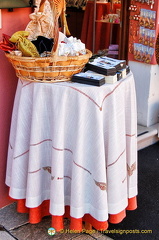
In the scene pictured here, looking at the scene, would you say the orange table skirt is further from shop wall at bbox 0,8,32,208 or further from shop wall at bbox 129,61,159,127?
shop wall at bbox 129,61,159,127

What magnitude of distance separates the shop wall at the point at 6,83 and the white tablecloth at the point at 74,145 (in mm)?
194

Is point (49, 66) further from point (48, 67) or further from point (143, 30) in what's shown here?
point (143, 30)

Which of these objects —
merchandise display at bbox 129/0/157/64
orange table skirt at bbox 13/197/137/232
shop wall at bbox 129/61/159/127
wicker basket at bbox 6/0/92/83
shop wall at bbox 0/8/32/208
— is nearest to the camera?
wicker basket at bbox 6/0/92/83

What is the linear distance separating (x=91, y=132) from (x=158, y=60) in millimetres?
1954

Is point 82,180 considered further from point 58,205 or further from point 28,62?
point 28,62

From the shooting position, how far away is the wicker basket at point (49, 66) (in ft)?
6.70

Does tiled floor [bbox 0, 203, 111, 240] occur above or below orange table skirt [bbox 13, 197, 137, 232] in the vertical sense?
below

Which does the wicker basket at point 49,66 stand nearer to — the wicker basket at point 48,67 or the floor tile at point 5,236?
the wicker basket at point 48,67

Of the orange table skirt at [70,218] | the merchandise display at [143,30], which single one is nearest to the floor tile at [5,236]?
the orange table skirt at [70,218]

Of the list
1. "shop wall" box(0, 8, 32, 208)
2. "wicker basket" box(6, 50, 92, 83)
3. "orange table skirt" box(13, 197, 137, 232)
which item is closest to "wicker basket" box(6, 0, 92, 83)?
"wicker basket" box(6, 50, 92, 83)

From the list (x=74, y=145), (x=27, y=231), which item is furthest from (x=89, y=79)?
(x=27, y=231)

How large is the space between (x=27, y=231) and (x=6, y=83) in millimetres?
1025

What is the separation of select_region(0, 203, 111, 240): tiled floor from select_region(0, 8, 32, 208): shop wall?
0.19m

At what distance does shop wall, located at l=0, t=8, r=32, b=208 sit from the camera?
7.93ft
